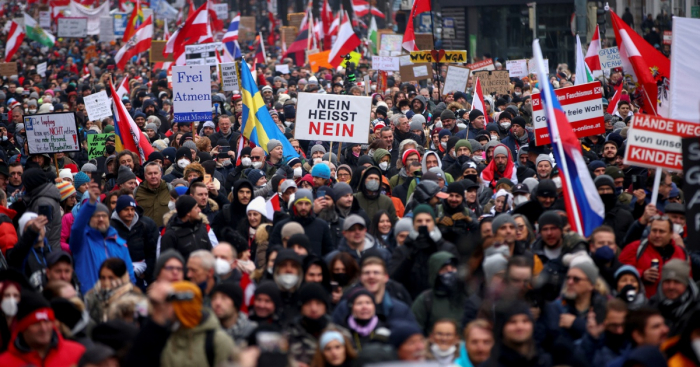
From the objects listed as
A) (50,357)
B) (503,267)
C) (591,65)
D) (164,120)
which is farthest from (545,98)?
(591,65)

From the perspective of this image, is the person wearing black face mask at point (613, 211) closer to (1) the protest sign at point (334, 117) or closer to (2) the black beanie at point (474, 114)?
(1) the protest sign at point (334, 117)

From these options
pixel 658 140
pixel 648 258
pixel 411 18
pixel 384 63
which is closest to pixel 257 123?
pixel 658 140

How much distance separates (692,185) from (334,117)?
514cm

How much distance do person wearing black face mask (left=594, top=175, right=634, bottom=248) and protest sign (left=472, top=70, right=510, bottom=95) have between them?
1037 cm

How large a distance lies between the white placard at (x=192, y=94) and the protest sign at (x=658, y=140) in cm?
779

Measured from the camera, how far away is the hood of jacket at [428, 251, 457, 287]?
6.05 meters

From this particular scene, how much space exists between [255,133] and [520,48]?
23.8 metres

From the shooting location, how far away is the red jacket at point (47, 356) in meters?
4.92

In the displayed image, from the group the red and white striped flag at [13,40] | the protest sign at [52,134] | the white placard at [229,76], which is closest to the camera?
the protest sign at [52,134]

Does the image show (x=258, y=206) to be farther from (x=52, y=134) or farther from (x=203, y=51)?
(x=203, y=51)

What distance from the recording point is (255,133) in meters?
12.7

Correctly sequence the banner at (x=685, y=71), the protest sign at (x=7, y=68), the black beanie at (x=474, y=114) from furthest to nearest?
the protest sign at (x=7, y=68) → the black beanie at (x=474, y=114) → the banner at (x=685, y=71)

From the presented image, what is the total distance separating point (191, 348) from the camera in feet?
15.5

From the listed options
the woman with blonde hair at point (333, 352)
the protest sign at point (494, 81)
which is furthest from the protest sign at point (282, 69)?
the woman with blonde hair at point (333, 352)
